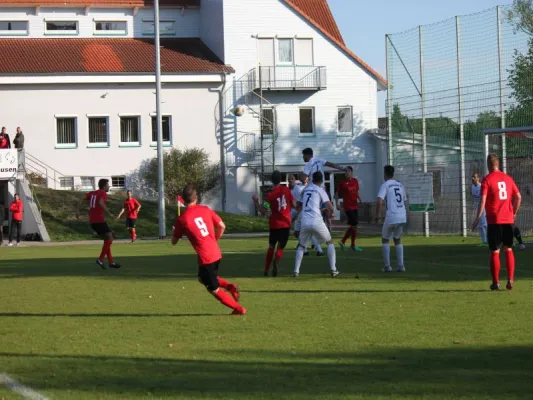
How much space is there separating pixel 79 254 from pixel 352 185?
8457 millimetres

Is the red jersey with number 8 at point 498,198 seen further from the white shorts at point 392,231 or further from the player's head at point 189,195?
the player's head at point 189,195

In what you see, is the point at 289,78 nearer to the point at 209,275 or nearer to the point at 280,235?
the point at 280,235

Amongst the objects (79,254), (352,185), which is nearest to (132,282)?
(352,185)

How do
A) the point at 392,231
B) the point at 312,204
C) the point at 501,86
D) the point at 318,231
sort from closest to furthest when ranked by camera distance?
the point at 318,231, the point at 312,204, the point at 392,231, the point at 501,86

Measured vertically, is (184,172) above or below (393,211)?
above

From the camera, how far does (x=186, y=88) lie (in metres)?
60.2

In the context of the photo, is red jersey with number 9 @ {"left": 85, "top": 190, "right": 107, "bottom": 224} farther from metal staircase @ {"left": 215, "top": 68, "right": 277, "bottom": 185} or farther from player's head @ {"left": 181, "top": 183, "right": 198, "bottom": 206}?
metal staircase @ {"left": 215, "top": 68, "right": 277, "bottom": 185}

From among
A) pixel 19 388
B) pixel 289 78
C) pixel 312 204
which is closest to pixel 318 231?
pixel 312 204

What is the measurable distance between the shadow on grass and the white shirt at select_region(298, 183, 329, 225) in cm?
850

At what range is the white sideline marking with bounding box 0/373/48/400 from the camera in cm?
820

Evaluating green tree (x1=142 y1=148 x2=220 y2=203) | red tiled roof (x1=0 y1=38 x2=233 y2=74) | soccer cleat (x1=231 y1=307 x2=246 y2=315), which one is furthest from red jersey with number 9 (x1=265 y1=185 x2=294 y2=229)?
red tiled roof (x1=0 y1=38 x2=233 y2=74)

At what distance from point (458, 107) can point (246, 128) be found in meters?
28.4

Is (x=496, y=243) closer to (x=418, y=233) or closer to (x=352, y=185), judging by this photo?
(x=352, y=185)

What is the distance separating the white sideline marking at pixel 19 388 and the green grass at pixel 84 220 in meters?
35.7
